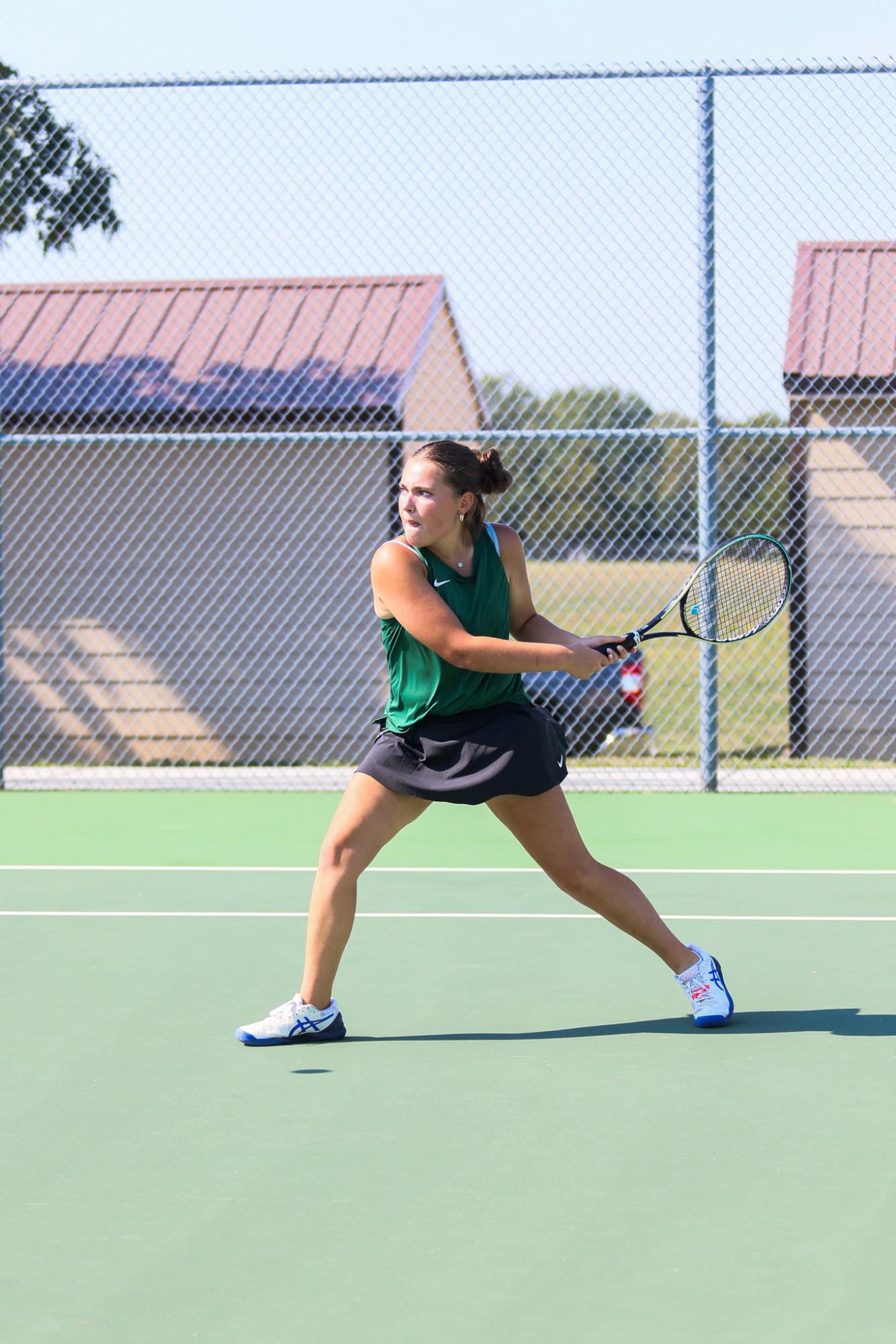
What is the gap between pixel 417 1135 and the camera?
12.6ft

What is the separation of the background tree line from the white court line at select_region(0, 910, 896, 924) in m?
10.1

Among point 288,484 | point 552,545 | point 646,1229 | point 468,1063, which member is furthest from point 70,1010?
point 552,545

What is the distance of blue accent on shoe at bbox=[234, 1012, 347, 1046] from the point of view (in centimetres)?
466

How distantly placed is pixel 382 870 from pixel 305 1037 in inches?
110

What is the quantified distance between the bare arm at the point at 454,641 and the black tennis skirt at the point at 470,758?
0.71 ft

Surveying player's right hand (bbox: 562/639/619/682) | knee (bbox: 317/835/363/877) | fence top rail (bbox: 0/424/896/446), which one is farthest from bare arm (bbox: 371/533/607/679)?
fence top rail (bbox: 0/424/896/446)

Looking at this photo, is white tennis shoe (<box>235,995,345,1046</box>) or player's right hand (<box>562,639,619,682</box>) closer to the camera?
player's right hand (<box>562,639,619,682</box>)

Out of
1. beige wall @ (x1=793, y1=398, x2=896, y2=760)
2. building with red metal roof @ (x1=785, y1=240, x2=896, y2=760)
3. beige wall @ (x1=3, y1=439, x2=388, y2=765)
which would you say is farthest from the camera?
beige wall @ (x1=3, y1=439, x2=388, y2=765)

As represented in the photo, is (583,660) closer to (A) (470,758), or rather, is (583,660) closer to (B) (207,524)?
(A) (470,758)

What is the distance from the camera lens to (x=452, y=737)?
4684mm

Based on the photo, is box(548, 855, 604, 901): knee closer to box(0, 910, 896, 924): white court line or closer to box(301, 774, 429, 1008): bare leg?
box(301, 774, 429, 1008): bare leg

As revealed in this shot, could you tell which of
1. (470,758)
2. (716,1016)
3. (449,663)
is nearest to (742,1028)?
(716,1016)

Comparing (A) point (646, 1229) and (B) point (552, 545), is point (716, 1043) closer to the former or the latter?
(A) point (646, 1229)

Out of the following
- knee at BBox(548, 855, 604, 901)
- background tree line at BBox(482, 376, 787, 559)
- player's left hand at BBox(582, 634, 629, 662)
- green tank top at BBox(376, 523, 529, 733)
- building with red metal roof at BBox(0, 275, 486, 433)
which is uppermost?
background tree line at BBox(482, 376, 787, 559)
